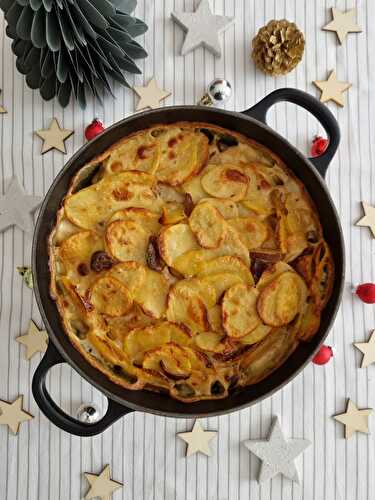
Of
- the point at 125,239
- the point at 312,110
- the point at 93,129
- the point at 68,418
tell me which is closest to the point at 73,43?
the point at 93,129

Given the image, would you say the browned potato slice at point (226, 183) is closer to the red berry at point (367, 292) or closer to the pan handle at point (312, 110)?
the pan handle at point (312, 110)

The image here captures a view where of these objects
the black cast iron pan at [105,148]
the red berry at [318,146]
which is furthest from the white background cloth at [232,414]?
the black cast iron pan at [105,148]

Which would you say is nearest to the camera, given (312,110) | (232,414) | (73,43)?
(312,110)

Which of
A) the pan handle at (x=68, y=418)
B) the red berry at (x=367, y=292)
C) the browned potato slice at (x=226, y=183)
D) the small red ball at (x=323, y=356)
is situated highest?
the browned potato slice at (x=226, y=183)

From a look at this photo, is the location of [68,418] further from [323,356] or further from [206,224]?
[323,356]

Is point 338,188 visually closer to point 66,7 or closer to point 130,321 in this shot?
point 130,321

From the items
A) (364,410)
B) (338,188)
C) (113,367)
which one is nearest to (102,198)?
(113,367)
